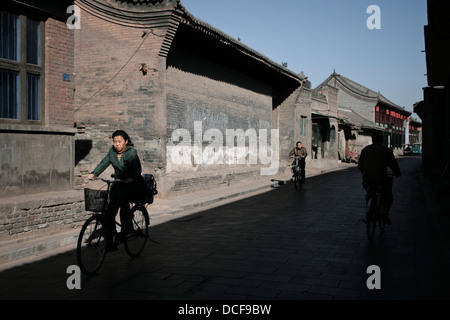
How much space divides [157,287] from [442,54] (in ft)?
28.5

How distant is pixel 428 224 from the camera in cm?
888

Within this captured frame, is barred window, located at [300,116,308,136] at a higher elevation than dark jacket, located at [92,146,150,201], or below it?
higher

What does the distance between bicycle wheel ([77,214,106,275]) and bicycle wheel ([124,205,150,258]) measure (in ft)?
1.64

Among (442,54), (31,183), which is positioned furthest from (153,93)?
(442,54)

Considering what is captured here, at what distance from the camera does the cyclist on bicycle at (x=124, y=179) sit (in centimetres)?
568

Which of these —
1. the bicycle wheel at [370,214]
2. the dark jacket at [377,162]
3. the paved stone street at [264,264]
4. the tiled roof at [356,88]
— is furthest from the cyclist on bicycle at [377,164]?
the tiled roof at [356,88]

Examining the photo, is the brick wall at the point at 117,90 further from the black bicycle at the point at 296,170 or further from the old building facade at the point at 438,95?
the old building facade at the point at 438,95

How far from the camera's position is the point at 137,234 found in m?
6.28

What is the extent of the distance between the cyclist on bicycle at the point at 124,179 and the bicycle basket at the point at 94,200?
0.46ft

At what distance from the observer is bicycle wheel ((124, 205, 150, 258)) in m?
6.19

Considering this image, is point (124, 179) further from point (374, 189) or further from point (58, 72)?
point (374, 189)

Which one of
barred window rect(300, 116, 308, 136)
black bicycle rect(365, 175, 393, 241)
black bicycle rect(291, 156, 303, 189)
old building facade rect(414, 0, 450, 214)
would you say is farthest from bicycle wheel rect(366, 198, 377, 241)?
barred window rect(300, 116, 308, 136)

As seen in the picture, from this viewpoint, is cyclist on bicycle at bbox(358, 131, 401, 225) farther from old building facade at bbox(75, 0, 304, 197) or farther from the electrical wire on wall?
the electrical wire on wall
